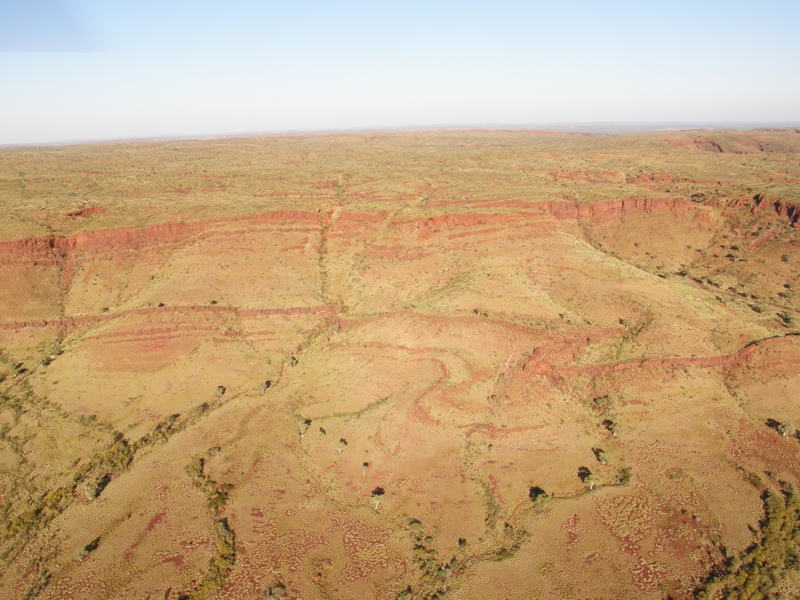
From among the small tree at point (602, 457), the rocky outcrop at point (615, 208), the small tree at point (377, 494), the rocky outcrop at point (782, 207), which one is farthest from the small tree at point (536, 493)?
the rocky outcrop at point (782, 207)

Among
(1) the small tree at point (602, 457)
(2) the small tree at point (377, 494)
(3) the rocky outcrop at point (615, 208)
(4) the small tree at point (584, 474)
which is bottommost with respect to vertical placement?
(2) the small tree at point (377, 494)

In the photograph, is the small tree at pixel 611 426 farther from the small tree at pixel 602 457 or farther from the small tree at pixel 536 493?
the small tree at pixel 536 493

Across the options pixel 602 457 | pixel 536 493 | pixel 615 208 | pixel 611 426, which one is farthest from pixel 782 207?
pixel 536 493

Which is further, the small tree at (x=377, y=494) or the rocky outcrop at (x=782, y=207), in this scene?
the rocky outcrop at (x=782, y=207)

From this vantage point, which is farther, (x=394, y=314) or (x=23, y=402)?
(x=394, y=314)

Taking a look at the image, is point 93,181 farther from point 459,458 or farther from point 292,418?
point 459,458

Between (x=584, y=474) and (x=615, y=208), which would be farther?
(x=615, y=208)

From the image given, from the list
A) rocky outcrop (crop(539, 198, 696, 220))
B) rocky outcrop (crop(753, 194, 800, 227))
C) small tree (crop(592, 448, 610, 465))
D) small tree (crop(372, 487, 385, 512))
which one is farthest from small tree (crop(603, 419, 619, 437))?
rocky outcrop (crop(753, 194, 800, 227))

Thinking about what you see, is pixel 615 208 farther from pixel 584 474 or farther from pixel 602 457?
pixel 584 474

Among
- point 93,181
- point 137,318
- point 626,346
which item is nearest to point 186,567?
point 137,318

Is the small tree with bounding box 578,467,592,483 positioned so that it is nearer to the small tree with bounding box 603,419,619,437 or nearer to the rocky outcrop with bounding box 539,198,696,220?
the small tree with bounding box 603,419,619,437

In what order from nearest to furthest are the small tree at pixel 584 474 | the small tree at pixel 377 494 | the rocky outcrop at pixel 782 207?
1. the small tree at pixel 377 494
2. the small tree at pixel 584 474
3. the rocky outcrop at pixel 782 207
